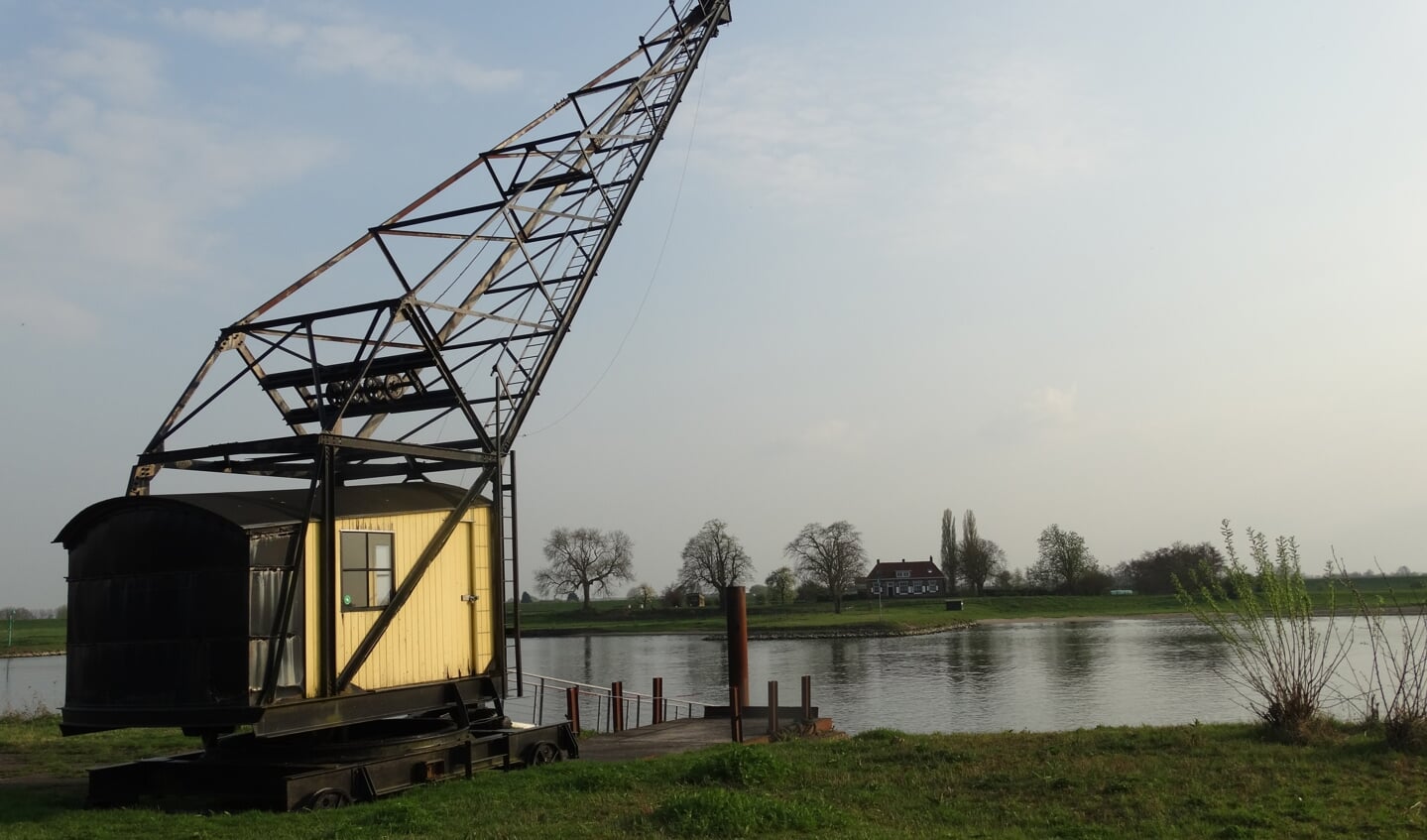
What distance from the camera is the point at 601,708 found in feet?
102

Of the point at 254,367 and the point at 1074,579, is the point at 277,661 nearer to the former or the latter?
the point at 254,367

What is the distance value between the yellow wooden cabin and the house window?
16mm

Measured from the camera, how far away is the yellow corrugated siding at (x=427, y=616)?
12828mm

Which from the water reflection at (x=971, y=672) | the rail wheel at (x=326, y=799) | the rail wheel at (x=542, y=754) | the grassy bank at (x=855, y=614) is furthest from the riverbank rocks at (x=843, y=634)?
the rail wheel at (x=326, y=799)

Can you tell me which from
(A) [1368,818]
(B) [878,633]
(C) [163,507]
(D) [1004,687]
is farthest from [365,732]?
(B) [878,633]

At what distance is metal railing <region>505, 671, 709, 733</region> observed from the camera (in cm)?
2406

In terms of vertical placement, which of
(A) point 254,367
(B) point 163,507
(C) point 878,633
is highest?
(A) point 254,367

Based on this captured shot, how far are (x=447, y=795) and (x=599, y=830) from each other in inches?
124

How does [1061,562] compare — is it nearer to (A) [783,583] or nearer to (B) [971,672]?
(A) [783,583]

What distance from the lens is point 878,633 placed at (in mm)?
72688

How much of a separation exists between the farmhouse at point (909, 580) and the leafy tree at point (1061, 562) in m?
Result: 21.5

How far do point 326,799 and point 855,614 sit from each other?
253 feet

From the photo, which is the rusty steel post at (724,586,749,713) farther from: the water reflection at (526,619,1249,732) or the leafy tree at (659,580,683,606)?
the leafy tree at (659,580,683,606)

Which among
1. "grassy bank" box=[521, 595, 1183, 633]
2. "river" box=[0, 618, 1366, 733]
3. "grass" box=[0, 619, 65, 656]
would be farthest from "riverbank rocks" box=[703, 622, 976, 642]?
"grass" box=[0, 619, 65, 656]
